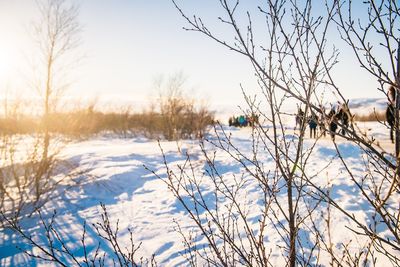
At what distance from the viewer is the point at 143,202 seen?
7.10 meters

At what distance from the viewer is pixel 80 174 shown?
336 inches

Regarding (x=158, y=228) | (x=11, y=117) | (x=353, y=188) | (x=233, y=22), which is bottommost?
(x=158, y=228)

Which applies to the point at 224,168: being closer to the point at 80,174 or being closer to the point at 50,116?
the point at 80,174

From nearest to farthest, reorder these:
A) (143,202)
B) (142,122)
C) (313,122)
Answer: (313,122) → (143,202) → (142,122)


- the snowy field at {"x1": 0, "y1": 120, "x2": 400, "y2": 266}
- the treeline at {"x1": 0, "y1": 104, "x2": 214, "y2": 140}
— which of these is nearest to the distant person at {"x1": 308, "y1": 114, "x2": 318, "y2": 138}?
the snowy field at {"x1": 0, "y1": 120, "x2": 400, "y2": 266}

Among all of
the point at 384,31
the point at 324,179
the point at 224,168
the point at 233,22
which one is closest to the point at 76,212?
the point at 224,168

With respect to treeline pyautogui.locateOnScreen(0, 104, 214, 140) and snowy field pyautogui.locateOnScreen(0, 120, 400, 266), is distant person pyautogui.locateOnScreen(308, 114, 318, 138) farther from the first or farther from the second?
treeline pyautogui.locateOnScreen(0, 104, 214, 140)

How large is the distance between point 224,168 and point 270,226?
13.0ft

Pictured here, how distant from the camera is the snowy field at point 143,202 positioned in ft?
16.3

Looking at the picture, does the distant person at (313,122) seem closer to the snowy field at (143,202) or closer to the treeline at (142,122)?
the snowy field at (143,202)

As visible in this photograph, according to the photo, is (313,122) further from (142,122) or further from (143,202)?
(142,122)

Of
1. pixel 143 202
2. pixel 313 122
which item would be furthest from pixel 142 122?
pixel 313 122

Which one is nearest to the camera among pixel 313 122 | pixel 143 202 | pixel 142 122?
pixel 313 122

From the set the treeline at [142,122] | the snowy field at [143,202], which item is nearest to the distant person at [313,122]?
the snowy field at [143,202]
